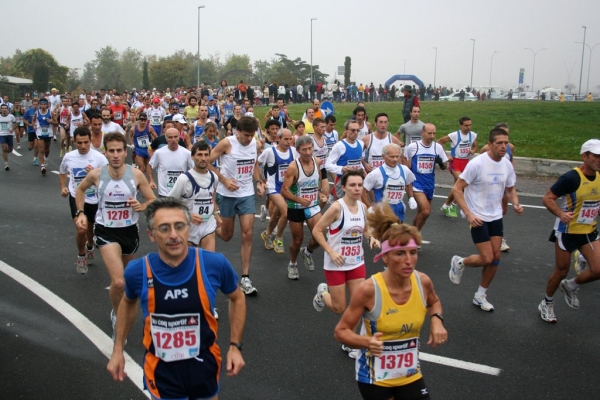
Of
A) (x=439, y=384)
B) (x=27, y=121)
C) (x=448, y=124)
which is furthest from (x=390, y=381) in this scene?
(x=448, y=124)

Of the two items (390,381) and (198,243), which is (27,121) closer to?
(198,243)

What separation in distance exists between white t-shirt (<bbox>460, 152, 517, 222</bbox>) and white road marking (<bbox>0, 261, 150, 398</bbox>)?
4.09m

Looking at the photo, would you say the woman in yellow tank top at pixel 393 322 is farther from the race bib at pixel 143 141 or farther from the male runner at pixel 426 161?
the race bib at pixel 143 141

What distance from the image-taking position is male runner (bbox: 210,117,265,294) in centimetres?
775

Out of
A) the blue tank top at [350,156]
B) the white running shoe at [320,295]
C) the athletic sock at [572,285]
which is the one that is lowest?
the athletic sock at [572,285]

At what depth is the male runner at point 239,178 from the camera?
7.75m

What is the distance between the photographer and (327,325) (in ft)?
20.9

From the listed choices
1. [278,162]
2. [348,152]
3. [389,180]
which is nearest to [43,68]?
[348,152]

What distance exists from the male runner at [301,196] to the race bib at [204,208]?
1304mm

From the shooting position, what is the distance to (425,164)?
9.78 m

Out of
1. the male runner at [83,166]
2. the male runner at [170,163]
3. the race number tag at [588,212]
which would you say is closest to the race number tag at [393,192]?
the race number tag at [588,212]

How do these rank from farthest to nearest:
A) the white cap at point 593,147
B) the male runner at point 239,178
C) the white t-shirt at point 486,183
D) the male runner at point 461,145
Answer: the male runner at point 461,145 < the male runner at point 239,178 < the white t-shirt at point 486,183 < the white cap at point 593,147

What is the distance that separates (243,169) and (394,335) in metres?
4.81

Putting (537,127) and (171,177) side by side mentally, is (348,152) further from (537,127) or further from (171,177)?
(537,127)
